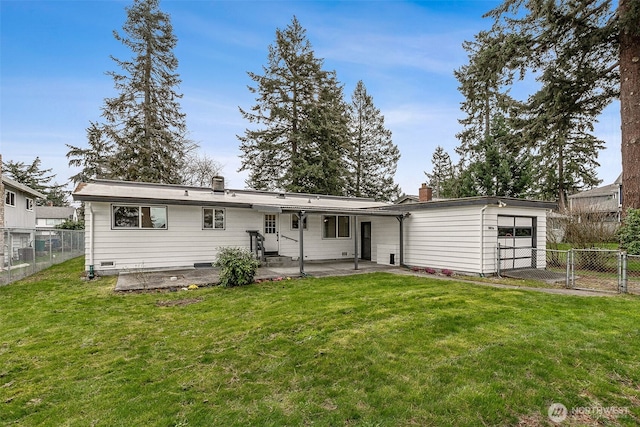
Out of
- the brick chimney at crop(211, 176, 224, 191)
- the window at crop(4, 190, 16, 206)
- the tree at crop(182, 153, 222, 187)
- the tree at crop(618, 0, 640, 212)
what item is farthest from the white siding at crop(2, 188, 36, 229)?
the tree at crop(618, 0, 640, 212)

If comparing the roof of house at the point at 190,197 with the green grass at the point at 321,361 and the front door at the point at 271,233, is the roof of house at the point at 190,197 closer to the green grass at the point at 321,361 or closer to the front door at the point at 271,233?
the front door at the point at 271,233

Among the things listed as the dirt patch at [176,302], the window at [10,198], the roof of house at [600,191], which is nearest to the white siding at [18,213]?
the window at [10,198]

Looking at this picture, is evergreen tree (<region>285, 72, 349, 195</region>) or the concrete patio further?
evergreen tree (<region>285, 72, 349, 195</region>)

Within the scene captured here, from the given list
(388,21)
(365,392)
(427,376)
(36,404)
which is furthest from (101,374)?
(388,21)

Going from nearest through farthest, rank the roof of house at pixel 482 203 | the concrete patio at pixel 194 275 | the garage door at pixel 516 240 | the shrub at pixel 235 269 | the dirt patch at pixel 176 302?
1. the dirt patch at pixel 176 302
2. the concrete patio at pixel 194 275
3. the shrub at pixel 235 269
4. the roof of house at pixel 482 203
5. the garage door at pixel 516 240

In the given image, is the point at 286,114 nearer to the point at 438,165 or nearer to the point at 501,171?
the point at 501,171

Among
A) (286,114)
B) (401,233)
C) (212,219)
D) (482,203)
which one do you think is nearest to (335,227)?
(401,233)

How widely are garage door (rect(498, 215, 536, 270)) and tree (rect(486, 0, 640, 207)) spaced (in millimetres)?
3452

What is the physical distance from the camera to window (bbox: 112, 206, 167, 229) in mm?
10164

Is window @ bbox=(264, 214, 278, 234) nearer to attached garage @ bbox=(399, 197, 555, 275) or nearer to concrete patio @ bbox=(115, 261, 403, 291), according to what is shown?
concrete patio @ bbox=(115, 261, 403, 291)

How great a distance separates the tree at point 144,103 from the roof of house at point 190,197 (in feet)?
31.2

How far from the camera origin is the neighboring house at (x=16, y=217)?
29.5 ft

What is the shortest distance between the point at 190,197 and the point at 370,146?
2075 cm

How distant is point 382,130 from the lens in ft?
95.6
